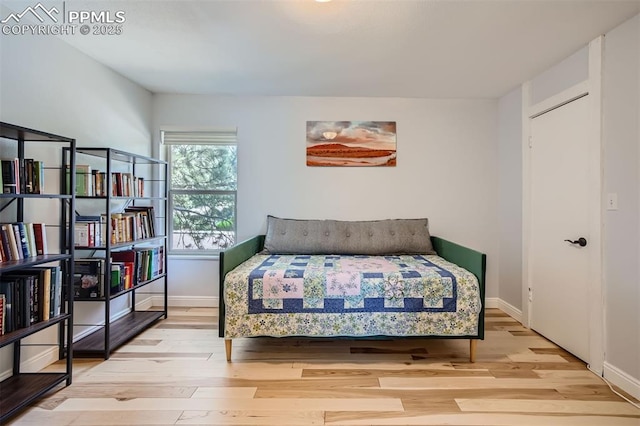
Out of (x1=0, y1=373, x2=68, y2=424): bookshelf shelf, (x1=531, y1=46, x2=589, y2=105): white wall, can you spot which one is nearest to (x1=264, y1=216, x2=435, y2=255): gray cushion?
(x1=531, y1=46, x2=589, y2=105): white wall

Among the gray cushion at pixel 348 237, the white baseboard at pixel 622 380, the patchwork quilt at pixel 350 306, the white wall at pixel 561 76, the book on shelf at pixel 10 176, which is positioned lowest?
the white baseboard at pixel 622 380

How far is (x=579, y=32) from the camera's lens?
2.21 meters

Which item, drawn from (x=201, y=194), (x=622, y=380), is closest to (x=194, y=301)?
(x=201, y=194)

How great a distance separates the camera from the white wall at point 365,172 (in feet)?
11.8

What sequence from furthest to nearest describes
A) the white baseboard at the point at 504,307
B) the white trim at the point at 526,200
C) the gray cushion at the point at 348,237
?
the gray cushion at the point at 348,237
the white baseboard at the point at 504,307
the white trim at the point at 526,200

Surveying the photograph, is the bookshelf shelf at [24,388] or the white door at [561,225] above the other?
the white door at [561,225]

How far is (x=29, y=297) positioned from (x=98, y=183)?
953mm

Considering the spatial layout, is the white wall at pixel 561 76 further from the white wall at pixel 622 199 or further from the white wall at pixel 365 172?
the white wall at pixel 365 172

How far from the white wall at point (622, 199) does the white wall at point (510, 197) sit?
1.00m

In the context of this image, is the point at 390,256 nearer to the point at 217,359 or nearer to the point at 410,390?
the point at 410,390

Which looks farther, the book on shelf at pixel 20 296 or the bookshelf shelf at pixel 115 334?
the bookshelf shelf at pixel 115 334

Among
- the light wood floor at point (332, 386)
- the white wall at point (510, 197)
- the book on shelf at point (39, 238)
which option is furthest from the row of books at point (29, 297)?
the white wall at point (510, 197)

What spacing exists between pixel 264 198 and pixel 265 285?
1.47 metres

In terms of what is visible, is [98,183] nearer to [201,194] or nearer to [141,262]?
[141,262]
